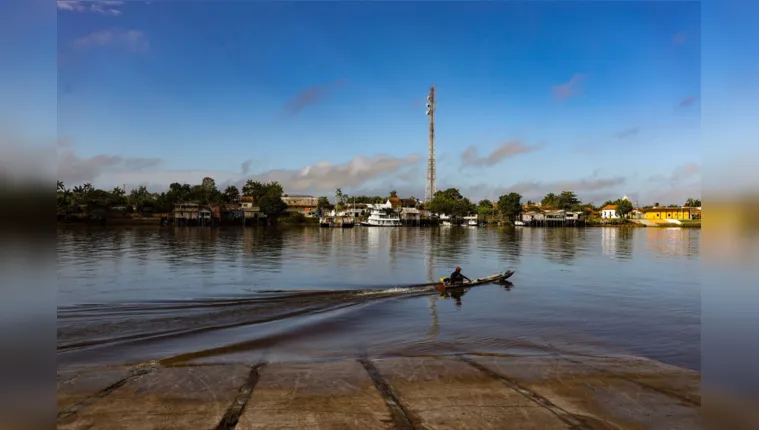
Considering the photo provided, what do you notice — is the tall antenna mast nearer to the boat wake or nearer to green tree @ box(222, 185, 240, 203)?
green tree @ box(222, 185, 240, 203)

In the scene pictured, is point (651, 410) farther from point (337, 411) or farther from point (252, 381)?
point (252, 381)

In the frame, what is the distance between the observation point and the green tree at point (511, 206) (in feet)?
582

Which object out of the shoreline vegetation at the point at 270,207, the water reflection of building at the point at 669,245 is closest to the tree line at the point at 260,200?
the shoreline vegetation at the point at 270,207

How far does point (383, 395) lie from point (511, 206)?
17608 cm

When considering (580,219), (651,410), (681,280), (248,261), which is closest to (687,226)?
(580,219)

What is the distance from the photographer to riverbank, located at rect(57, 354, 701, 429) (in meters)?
7.59

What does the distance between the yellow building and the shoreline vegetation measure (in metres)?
2.03

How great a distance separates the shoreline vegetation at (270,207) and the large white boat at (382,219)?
925cm

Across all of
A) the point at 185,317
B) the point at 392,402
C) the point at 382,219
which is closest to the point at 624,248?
the point at 185,317

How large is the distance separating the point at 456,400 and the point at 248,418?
3.81 metres

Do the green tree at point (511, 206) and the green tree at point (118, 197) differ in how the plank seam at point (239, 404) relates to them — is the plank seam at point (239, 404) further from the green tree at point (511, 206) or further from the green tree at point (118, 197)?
the green tree at point (511, 206)

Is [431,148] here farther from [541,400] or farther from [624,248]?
[541,400]

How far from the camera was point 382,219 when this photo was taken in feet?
472

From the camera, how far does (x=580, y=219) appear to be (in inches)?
6727
